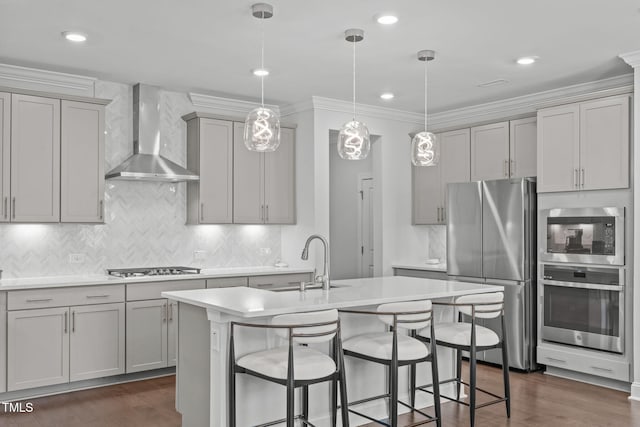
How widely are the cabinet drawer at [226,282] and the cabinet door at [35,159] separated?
1461 mm

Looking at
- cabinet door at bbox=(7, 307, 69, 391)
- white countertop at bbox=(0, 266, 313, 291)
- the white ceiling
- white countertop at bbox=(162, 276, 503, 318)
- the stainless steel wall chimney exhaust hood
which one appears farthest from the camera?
the stainless steel wall chimney exhaust hood

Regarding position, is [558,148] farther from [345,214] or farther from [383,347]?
[345,214]

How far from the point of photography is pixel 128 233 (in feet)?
18.7

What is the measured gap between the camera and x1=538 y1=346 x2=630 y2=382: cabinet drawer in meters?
4.83

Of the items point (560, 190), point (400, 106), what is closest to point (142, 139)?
point (400, 106)

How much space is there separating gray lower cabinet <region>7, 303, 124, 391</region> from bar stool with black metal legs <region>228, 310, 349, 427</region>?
2086mm

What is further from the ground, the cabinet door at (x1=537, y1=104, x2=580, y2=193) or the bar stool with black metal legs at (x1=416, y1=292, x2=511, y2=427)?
the cabinet door at (x1=537, y1=104, x2=580, y2=193)

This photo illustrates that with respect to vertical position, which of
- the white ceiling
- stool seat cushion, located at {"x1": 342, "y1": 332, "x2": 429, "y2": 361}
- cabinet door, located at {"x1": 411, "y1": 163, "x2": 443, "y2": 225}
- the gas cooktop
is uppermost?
the white ceiling

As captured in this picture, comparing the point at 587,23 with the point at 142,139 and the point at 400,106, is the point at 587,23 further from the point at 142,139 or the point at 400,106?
the point at 142,139

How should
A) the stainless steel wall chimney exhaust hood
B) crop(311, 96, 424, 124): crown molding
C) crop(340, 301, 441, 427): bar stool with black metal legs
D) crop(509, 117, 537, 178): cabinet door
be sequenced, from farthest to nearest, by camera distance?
crop(311, 96, 424, 124): crown molding → crop(509, 117, 537, 178): cabinet door → the stainless steel wall chimney exhaust hood → crop(340, 301, 441, 427): bar stool with black metal legs

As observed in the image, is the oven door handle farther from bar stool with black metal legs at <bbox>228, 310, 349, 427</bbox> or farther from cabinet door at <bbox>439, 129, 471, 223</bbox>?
bar stool with black metal legs at <bbox>228, 310, 349, 427</bbox>

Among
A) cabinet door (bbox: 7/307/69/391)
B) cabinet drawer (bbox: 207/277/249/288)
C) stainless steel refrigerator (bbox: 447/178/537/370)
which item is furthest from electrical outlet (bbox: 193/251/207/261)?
Answer: stainless steel refrigerator (bbox: 447/178/537/370)

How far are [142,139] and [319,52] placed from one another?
2.06 m

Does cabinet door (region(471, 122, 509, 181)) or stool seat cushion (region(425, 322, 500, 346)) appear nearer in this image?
stool seat cushion (region(425, 322, 500, 346))
